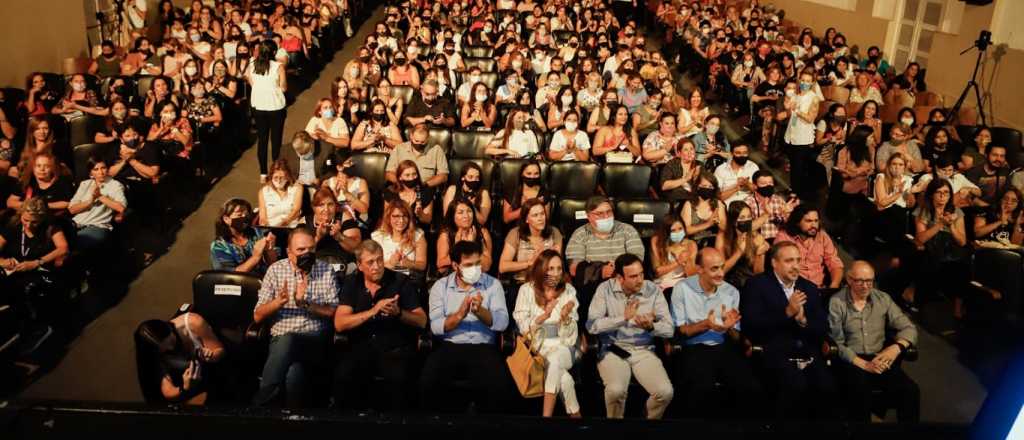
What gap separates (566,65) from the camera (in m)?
9.71

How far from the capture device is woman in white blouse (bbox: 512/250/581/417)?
12.5ft

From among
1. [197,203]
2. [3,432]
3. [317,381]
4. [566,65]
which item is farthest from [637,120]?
[3,432]

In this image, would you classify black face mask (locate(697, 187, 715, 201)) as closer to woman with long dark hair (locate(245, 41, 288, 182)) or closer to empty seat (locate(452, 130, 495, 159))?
empty seat (locate(452, 130, 495, 159))

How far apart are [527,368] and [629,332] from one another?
1.91 feet

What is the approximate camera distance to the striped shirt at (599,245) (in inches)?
192

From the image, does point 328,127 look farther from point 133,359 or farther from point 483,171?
point 133,359

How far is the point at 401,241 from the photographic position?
4.79 meters

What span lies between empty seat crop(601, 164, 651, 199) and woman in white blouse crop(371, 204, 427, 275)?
6.54ft

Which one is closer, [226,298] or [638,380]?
[638,380]

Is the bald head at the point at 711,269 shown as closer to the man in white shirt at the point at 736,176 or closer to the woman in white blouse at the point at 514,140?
the man in white shirt at the point at 736,176

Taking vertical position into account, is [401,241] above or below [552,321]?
above

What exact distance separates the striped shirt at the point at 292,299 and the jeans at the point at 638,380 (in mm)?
1525

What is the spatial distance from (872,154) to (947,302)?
1.80 metres

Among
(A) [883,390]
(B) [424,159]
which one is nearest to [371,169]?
(B) [424,159]
